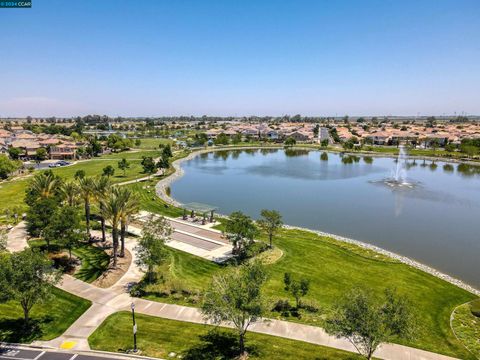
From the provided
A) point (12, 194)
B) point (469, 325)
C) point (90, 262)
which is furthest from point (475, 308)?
point (12, 194)

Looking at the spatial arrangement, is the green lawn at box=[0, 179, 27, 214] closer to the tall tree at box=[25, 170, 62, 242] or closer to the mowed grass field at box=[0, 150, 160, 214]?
the mowed grass field at box=[0, 150, 160, 214]

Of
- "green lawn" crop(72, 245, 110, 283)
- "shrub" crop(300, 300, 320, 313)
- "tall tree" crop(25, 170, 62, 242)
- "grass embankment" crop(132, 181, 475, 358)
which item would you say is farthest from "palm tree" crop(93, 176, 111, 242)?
"shrub" crop(300, 300, 320, 313)

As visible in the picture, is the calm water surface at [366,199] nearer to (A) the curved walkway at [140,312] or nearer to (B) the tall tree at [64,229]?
(A) the curved walkway at [140,312]

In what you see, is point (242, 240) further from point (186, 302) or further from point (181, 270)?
point (186, 302)

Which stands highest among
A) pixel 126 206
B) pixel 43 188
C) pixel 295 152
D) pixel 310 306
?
pixel 43 188

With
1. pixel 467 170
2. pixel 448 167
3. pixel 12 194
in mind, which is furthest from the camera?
pixel 448 167

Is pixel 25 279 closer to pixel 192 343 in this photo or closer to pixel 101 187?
pixel 192 343
